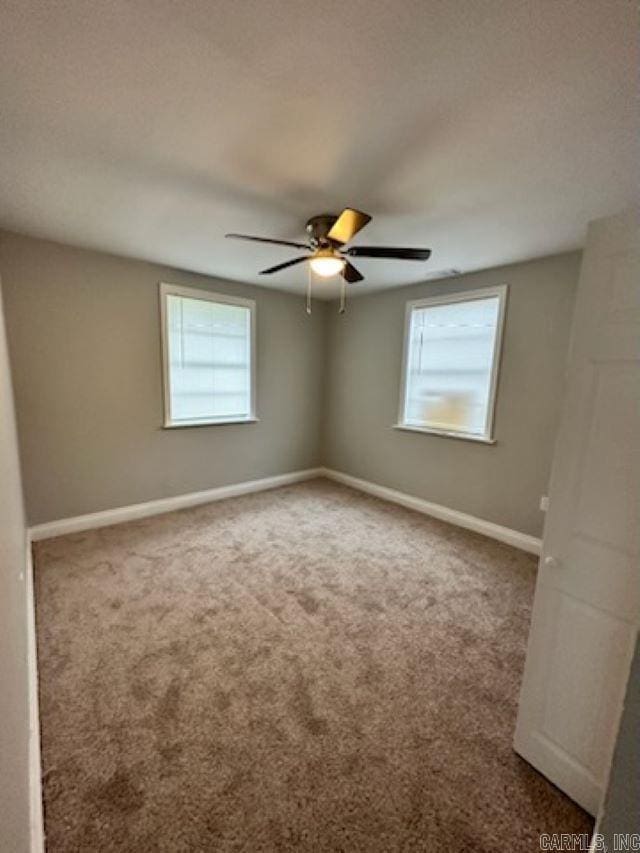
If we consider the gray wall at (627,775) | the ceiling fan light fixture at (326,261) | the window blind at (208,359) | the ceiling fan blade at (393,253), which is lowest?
the gray wall at (627,775)

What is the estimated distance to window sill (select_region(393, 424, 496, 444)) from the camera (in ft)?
11.1

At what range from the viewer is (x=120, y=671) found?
1751 mm

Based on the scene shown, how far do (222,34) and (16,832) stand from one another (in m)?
2.14

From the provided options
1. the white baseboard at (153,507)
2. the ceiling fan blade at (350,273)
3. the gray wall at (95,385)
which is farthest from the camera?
the white baseboard at (153,507)

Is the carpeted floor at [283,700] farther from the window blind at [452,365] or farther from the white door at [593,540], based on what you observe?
the window blind at [452,365]

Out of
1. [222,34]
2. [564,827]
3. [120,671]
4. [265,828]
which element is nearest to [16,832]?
[265,828]

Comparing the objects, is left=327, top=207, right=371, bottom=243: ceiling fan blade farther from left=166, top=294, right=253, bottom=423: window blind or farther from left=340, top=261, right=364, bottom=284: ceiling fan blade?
left=166, top=294, right=253, bottom=423: window blind

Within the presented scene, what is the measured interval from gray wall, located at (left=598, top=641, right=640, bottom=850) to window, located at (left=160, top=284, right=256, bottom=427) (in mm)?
3640

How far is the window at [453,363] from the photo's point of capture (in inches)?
130

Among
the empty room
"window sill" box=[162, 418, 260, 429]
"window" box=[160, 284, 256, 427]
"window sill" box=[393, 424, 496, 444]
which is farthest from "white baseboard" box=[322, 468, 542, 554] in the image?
"window" box=[160, 284, 256, 427]

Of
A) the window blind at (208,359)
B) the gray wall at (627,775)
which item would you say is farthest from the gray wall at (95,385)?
the gray wall at (627,775)

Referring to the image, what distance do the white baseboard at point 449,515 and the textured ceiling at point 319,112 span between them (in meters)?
2.40

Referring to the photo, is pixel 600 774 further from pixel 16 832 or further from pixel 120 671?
pixel 120 671

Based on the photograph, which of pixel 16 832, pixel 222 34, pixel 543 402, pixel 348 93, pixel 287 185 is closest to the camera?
pixel 16 832
